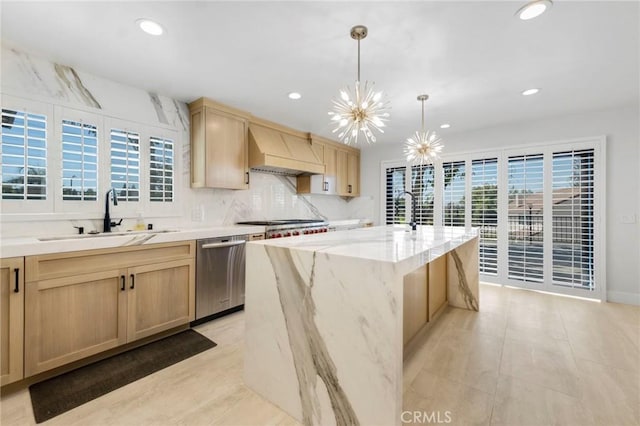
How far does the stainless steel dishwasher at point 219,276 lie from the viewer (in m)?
2.78

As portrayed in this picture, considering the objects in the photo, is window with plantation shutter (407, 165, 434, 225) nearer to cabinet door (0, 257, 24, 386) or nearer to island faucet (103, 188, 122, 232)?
island faucet (103, 188, 122, 232)

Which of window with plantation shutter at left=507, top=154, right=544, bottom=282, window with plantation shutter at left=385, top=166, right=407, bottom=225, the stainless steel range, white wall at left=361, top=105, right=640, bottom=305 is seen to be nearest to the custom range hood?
the stainless steel range

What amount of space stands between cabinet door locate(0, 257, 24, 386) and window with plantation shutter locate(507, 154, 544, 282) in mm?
5195

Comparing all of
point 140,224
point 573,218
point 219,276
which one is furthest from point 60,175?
point 573,218

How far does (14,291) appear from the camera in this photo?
175cm

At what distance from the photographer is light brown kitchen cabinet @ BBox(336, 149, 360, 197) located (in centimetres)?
517

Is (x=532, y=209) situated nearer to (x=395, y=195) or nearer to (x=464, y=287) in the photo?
(x=464, y=287)

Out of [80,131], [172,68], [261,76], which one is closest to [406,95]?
[261,76]

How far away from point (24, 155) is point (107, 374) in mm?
1812

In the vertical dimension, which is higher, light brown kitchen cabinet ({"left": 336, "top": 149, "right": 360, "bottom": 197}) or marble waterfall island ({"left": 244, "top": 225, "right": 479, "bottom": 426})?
light brown kitchen cabinet ({"left": 336, "top": 149, "right": 360, "bottom": 197})

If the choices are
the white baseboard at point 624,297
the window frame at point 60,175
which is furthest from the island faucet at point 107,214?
the white baseboard at point 624,297

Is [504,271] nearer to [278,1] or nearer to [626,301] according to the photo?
[626,301]

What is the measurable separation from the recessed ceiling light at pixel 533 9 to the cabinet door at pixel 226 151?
9.36 feet

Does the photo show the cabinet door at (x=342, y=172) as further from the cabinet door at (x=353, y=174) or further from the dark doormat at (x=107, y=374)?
the dark doormat at (x=107, y=374)
